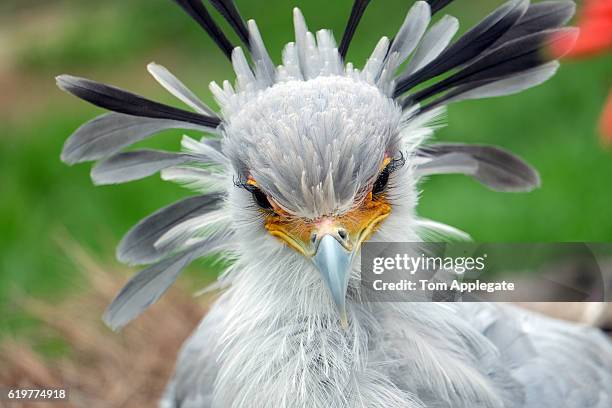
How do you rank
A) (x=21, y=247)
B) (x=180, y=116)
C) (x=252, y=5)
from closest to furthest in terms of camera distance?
1. (x=180, y=116)
2. (x=21, y=247)
3. (x=252, y=5)

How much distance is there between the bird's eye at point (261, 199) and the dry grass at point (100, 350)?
4.15 feet

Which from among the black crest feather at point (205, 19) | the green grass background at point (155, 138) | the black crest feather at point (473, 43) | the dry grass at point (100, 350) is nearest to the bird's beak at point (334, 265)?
the black crest feather at point (473, 43)

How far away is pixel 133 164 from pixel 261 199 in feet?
1.38

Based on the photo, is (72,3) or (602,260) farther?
(72,3)

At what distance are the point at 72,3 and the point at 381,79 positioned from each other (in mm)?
5315

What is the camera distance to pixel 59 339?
2.99 metres

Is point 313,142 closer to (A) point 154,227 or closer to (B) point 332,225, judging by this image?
(B) point 332,225

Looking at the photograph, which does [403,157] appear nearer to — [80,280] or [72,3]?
[80,280]

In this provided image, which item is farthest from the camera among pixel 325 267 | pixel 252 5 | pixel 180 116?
pixel 252 5

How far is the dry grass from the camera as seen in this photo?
8.84ft

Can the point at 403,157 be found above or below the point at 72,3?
below

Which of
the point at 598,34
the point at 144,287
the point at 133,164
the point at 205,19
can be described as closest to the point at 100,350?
the point at 144,287

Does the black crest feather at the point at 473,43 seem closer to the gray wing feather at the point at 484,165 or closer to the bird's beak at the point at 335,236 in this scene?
the gray wing feather at the point at 484,165

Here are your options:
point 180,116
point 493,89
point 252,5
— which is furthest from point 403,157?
point 252,5
